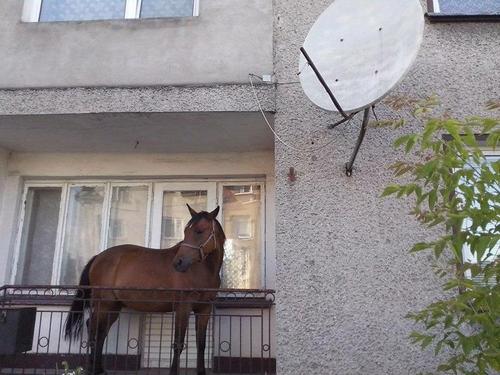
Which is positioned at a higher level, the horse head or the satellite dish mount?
the satellite dish mount

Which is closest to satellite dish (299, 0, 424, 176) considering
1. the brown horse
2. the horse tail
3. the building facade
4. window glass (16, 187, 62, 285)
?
the building facade

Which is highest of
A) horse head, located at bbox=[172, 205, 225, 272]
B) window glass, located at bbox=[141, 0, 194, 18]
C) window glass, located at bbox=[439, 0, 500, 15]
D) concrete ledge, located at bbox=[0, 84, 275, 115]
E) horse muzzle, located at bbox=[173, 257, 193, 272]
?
window glass, located at bbox=[141, 0, 194, 18]

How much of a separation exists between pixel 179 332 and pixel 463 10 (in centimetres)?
439

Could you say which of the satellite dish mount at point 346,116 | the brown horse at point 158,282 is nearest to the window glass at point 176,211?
the brown horse at point 158,282

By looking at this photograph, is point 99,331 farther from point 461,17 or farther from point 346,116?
point 461,17

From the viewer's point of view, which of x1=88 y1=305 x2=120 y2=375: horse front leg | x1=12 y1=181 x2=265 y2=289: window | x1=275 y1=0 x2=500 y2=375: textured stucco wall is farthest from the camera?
x1=12 y1=181 x2=265 y2=289: window

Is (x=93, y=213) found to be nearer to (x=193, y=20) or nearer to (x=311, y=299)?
(x=193, y=20)

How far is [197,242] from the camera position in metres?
4.72

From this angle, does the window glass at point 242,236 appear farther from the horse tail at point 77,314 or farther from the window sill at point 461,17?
the window sill at point 461,17

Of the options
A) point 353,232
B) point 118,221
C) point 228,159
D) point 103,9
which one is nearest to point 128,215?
point 118,221

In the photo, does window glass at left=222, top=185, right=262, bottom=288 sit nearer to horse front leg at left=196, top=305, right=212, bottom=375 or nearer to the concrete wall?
horse front leg at left=196, top=305, right=212, bottom=375

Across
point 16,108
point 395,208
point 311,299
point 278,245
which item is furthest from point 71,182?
point 395,208

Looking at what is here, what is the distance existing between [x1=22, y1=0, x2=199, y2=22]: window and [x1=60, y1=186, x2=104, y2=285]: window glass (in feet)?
6.95

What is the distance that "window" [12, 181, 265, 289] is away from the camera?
5.78 metres
